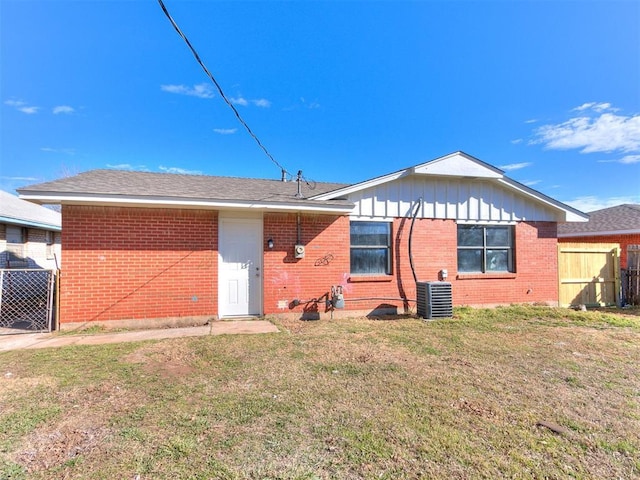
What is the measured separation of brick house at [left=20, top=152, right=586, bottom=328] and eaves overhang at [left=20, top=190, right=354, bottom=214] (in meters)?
0.02

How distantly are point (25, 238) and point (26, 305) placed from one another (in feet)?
19.3

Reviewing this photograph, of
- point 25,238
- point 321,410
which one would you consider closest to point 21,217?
point 25,238

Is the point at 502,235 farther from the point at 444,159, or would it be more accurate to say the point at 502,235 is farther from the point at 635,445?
the point at 635,445

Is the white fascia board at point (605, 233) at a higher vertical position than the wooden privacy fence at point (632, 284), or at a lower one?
higher

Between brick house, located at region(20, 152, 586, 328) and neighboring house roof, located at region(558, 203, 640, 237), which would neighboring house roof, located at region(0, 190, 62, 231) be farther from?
neighboring house roof, located at region(558, 203, 640, 237)

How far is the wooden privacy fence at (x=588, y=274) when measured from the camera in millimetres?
9734

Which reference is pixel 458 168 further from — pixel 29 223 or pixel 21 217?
pixel 21 217

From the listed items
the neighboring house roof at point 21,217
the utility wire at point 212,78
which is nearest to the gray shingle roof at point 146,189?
the utility wire at point 212,78

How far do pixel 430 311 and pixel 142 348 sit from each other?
6089 millimetres

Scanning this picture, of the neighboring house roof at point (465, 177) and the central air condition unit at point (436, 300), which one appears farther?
the neighboring house roof at point (465, 177)

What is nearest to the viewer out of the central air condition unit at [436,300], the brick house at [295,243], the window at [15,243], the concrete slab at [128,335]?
the concrete slab at [128,335]

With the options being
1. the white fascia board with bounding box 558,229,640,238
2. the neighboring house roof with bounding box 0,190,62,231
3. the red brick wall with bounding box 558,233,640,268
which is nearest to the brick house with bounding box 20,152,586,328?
the neighboring house roof with bounding box 0,190,62,231

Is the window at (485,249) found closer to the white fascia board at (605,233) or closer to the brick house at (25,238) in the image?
the white fascia board at (605,233)

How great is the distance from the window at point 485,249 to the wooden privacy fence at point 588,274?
5.90 ft
